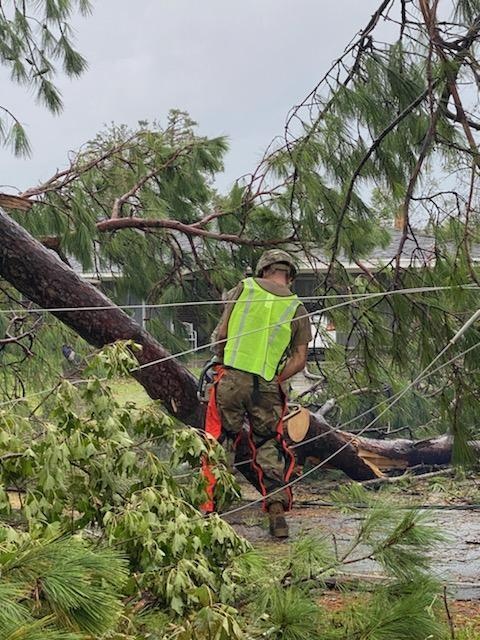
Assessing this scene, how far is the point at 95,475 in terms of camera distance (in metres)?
2.75

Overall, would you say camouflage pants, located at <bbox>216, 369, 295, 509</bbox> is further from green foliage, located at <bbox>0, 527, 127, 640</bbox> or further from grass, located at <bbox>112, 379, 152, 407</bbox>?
green foliage, located at <bbox>0, 527, 127, 640</bbox>

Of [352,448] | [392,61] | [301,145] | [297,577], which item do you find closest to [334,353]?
[352,448]

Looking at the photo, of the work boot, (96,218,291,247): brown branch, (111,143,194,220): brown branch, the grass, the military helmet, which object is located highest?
(111,143,194,220): brown branch

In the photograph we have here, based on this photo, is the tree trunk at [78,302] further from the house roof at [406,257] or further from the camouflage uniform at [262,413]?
the house roof at [406,257]

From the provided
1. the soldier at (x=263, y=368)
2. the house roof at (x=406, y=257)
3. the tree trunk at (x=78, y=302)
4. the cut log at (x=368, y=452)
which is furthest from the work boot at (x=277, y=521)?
the house roof at (x=406, y=257)

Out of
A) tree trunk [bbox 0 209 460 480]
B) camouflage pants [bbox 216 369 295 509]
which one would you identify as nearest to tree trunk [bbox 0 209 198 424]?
tree trunk [bbox 0 209 460 480]

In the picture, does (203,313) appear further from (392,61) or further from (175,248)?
(392,61)

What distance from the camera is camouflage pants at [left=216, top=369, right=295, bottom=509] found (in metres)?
4.24

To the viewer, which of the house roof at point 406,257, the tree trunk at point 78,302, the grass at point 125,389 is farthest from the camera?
the tree trunk at point 78,302

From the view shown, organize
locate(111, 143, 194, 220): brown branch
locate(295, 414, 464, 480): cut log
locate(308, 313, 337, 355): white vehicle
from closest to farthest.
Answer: locate(308, 313, 337, 355): white vehicle
locate(295, 414, 464, 480): cut log
locate(111, 143, 194, 220): brown branch

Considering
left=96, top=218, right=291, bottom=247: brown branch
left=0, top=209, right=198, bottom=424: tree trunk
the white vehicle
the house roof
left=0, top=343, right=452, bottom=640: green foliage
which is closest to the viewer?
left=0, top=343, right=452, bottom=640: green foliage

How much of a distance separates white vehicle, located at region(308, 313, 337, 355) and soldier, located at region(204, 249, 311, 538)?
0.53m

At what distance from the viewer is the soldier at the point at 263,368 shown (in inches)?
163

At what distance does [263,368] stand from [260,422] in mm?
315
